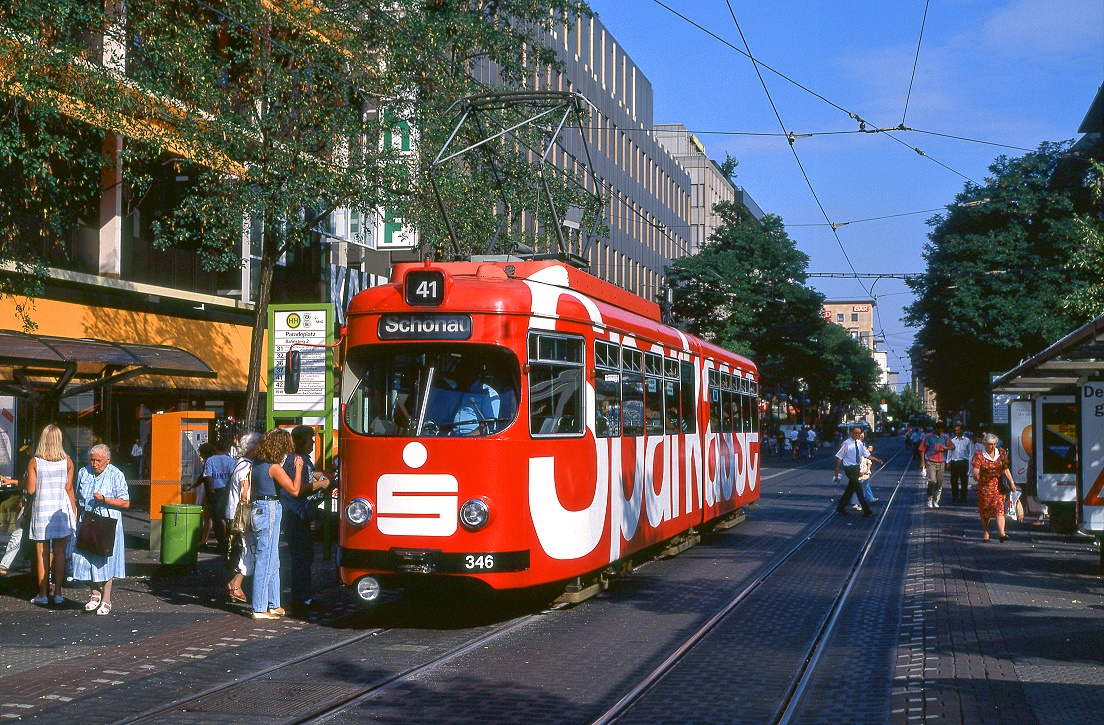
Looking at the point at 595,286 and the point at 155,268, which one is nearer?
the point at 595,286

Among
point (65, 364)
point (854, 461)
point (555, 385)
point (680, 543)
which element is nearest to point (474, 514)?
point (555, 385)

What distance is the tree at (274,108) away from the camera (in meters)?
18.5

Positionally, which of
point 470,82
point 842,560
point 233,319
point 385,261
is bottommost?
point 842,560

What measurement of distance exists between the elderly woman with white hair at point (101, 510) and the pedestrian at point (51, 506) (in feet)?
0.76

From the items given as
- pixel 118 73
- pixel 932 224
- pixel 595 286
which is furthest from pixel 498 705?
pixel 932 224

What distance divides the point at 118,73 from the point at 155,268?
8601 millimetres

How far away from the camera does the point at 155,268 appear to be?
24953mm

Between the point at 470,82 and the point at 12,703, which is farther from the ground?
the point at 470,82

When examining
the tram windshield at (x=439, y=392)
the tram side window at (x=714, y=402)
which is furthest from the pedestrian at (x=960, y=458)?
the tram windshield at (x=439, y=392)

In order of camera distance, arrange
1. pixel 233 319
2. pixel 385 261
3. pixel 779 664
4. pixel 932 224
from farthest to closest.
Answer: pixel 932 224
pixel 385 261
pixel 233 319
pixel 779 664

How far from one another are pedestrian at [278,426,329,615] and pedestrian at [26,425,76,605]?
2.07 meters

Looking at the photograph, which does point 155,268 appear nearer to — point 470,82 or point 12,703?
point 470,82

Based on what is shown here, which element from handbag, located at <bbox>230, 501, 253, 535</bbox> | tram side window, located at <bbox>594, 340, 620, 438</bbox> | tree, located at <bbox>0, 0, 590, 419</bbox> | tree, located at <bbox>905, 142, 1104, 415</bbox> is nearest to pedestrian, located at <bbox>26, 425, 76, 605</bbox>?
handbag, located at <bbox>230, 501, 253, 535</bbox>

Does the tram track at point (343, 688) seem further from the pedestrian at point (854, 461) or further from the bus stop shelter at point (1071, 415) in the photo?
the pedestrian at point (854, 461)
